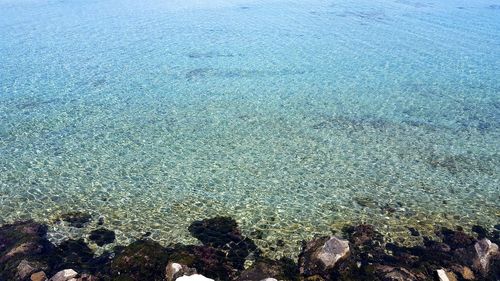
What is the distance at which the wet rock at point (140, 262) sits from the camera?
47.4 feet

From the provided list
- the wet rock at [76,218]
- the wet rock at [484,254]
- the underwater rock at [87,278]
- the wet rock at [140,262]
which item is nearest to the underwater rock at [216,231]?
the wet rock at [140,262]

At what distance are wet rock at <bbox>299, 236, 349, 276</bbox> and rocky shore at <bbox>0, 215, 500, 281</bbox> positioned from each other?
0.03 metres

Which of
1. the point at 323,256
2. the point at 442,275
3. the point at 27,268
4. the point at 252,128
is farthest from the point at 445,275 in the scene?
the point at 252,128

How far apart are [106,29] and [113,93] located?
997 inches

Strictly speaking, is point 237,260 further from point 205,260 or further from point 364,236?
point 364,236

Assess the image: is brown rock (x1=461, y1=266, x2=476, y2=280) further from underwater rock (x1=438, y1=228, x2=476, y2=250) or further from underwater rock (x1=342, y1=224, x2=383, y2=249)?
underwater rock (x1=342, y1=224, x2=383, y2=249)

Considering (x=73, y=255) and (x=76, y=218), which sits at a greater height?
(x=73, y=255)

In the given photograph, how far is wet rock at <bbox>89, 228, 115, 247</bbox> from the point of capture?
53.2ft

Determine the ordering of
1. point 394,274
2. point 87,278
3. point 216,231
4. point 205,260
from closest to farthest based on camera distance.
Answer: point 87,278 → point 394,274 → point 205,260 → point 216,231

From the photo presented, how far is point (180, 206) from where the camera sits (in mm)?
18797

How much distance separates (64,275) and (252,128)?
15.8m

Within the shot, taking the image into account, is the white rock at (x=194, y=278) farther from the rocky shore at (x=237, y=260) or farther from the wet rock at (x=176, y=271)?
the wet rock at (x=176, y=271)

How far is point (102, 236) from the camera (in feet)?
54.2

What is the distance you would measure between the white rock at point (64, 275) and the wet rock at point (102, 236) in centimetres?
224
